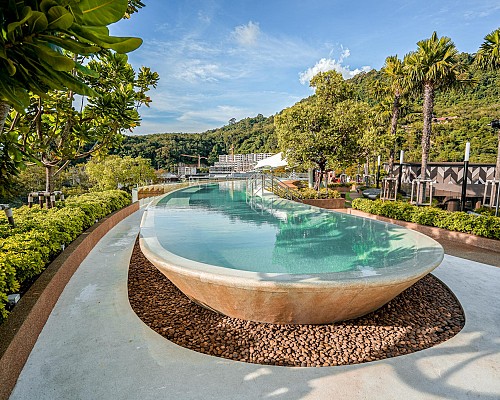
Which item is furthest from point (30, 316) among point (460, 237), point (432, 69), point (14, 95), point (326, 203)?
point (432, 69)

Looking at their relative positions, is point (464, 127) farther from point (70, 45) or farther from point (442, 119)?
point (70, 45)

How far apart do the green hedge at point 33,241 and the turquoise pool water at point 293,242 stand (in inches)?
68.8

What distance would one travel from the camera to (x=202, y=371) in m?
2.90

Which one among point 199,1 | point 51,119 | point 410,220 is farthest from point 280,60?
point 51,119

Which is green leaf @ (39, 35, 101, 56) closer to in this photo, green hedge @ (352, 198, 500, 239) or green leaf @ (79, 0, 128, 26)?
green leaf @ (79, 0, 128, 26)

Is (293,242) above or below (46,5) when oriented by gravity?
below

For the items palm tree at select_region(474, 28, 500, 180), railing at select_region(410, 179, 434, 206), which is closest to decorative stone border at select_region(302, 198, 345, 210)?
railing at select_region(410, 179, 434, 206)

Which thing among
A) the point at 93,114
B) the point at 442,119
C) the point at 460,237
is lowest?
the point at 460,237

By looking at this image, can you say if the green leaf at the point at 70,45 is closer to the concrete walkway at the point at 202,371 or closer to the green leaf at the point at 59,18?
the green leaf at the point at 59,18

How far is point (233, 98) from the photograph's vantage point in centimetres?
3356

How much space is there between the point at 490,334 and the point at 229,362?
3.15 metres

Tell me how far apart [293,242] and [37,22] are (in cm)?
579

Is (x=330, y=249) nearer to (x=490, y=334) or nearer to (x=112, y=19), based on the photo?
(x=490, y=334)

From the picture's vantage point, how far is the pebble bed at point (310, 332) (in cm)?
319
